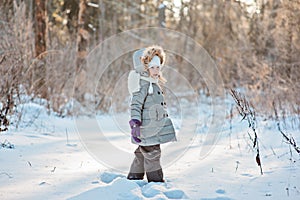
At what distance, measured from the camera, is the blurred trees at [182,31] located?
297 inches

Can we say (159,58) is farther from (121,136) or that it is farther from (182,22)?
(182,22)

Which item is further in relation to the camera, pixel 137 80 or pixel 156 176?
pixel 137 80

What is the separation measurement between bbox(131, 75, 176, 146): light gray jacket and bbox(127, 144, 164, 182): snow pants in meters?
0.10

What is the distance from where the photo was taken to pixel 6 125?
481 centimetres

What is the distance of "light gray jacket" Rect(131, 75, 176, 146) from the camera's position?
3.22 metres

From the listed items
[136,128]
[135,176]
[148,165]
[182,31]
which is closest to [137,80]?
[136,128]

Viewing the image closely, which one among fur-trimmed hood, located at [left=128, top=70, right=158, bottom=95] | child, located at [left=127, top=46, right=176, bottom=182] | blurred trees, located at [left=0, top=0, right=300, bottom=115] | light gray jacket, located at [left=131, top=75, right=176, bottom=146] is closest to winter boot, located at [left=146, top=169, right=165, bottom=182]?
child, located at [left=127, top=46, right=176, bottom=182]

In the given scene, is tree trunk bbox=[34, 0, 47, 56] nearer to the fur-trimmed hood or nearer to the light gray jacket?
the fur-trimmed hood

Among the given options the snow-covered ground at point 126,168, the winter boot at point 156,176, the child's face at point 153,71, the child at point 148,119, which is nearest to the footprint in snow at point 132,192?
the snow-covered ground at point 126,168

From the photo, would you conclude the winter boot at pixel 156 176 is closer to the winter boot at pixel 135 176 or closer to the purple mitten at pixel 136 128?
the winter boot at pixel 135 176

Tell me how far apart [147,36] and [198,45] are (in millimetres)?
2919

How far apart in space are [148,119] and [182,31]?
14790 millimetres

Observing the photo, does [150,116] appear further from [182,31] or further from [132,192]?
[182,31]

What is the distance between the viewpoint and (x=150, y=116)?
3.26m
